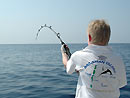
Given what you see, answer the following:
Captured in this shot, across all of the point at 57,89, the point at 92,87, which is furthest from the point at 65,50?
the point at 57,89

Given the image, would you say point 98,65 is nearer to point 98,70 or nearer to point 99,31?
point 98,70

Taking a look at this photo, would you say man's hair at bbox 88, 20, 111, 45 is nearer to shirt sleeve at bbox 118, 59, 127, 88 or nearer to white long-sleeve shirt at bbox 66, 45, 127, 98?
white long-sleeve shirt at bbox 66, 45, 127, 98

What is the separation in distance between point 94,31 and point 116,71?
1.83 ft

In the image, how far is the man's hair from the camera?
2166 millimetres

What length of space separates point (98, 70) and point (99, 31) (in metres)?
0.45

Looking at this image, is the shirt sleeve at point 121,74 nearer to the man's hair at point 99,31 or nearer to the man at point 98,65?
the man at point 98,65

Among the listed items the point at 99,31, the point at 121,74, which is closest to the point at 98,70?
the point at 121,74

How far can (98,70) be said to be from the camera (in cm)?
219

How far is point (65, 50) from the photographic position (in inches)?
115

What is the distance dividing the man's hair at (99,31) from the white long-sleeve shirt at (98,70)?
86 millimetres

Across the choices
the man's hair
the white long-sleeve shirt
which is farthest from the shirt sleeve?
the man's hair

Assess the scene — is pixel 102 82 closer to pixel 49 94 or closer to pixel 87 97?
pixel 87 97

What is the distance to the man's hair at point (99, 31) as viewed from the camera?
7.11 ft

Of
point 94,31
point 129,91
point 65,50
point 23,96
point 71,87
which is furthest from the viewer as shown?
point 71,87
